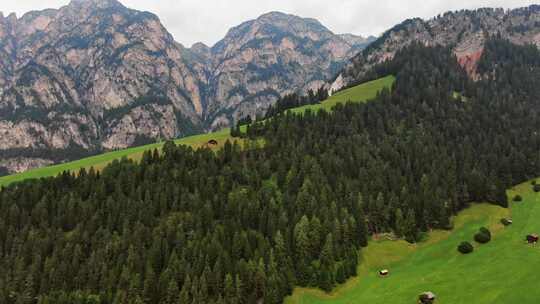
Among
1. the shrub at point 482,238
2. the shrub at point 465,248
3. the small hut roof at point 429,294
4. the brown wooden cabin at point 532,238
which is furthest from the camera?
the shrub at point 482,238

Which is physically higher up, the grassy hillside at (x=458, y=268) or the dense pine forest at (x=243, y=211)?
the dense pine forest at (x=243, y=211)

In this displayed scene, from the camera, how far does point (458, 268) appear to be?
307 feet

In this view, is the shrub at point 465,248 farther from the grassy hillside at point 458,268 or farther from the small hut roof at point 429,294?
the small hut roof at point 429,294

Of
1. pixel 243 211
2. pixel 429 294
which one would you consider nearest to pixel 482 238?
pixel 429 294

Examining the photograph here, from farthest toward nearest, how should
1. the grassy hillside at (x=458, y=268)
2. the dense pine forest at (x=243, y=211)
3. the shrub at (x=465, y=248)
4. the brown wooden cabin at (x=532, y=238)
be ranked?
the shrub at (x=465, y=248) → the brown wooden cabin at (x=532, y=238) → the dense pine forest at (x=243, y=211) → the grassy hillside at (x=458, y=268)

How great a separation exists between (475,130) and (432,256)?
4178 inches

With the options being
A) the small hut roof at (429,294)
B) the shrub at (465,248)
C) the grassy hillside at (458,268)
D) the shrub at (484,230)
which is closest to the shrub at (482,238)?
the shrub at (484,230)

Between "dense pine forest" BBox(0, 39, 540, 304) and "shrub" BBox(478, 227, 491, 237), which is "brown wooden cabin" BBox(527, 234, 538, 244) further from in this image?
"dense pine forest" BBox(0, 39, 540, 304)

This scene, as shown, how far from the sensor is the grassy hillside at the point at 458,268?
76562mm

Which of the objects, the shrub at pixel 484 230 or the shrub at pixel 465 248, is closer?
the shrub at pixel 465 248

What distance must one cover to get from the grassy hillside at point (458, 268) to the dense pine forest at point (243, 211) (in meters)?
4.34

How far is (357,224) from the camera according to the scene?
393 ft

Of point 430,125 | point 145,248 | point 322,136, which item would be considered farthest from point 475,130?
point 145,248

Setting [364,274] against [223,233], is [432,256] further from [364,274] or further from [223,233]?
[223,233]
